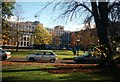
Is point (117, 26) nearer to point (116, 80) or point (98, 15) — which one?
point (98, 15)

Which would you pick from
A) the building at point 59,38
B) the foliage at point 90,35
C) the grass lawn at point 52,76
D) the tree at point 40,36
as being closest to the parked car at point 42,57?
the foliage at point 90,35

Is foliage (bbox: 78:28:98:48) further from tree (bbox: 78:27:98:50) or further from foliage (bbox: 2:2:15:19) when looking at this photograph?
foliage (bbox: 2:2:15:19)

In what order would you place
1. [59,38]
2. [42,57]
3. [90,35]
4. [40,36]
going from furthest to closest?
[59,38]
[40,36]
[42,57]
[90,35]

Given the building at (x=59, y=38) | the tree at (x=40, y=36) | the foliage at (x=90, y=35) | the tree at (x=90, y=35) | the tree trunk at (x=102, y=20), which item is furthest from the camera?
the building at (x=59, y=38)

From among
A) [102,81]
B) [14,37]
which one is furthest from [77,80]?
[14,37]

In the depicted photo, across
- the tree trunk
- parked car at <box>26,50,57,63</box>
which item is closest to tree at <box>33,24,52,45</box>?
parked car at <box>26,50,57,63</box>

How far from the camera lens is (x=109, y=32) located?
75.2ft

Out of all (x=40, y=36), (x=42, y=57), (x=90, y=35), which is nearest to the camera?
(x=90, y=35)

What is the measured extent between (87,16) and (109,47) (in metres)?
3.58

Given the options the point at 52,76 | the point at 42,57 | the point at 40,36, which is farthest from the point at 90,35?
the point at 40,36

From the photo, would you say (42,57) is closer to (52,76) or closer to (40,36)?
(52,76)

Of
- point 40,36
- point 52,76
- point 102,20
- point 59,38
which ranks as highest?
point 59,38

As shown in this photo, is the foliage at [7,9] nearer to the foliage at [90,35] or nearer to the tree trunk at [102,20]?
the foliage at [90,35]

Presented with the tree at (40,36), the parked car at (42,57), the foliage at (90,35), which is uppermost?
the tree at (40,36)
